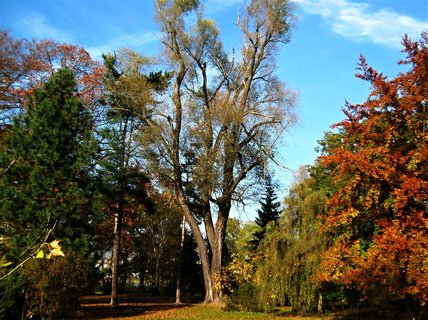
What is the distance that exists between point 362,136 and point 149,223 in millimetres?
28792

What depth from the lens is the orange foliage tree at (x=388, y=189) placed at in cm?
1035

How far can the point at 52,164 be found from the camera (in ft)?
54.6

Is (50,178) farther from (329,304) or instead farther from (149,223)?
(149,223)

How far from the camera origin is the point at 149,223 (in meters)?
38.2

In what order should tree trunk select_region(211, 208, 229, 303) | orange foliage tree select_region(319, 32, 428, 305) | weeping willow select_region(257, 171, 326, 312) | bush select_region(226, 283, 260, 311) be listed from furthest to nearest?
tree trunk select_region(211, 208, 229, 303), bush select_region(226, 283, 260, 311), weeping willow select_region(257, 171, 326, 312), orange foliage tree select_region(319, 32, 428, 305)

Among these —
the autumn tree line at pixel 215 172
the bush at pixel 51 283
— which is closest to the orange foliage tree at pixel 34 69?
the autumn tree line at pixel 215 172

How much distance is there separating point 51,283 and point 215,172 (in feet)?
34.0

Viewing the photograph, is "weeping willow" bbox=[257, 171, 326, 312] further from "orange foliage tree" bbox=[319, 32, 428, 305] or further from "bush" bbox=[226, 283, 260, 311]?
"orange foliage tree" bbox=[319, 32, 428, 305]

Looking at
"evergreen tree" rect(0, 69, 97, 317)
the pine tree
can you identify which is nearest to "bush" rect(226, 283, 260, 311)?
"evergreen tree" rect(0, 69, 97, 317)

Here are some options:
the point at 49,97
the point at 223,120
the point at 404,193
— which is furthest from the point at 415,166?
the point at 49,97

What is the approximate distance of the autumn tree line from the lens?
11375 mm

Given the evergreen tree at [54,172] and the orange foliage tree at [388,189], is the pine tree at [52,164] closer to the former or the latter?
the evergreen tree at [54,172]

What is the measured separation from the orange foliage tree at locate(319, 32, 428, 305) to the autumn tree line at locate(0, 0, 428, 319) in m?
0.04

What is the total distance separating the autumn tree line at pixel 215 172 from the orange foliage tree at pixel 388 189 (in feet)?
0.14
